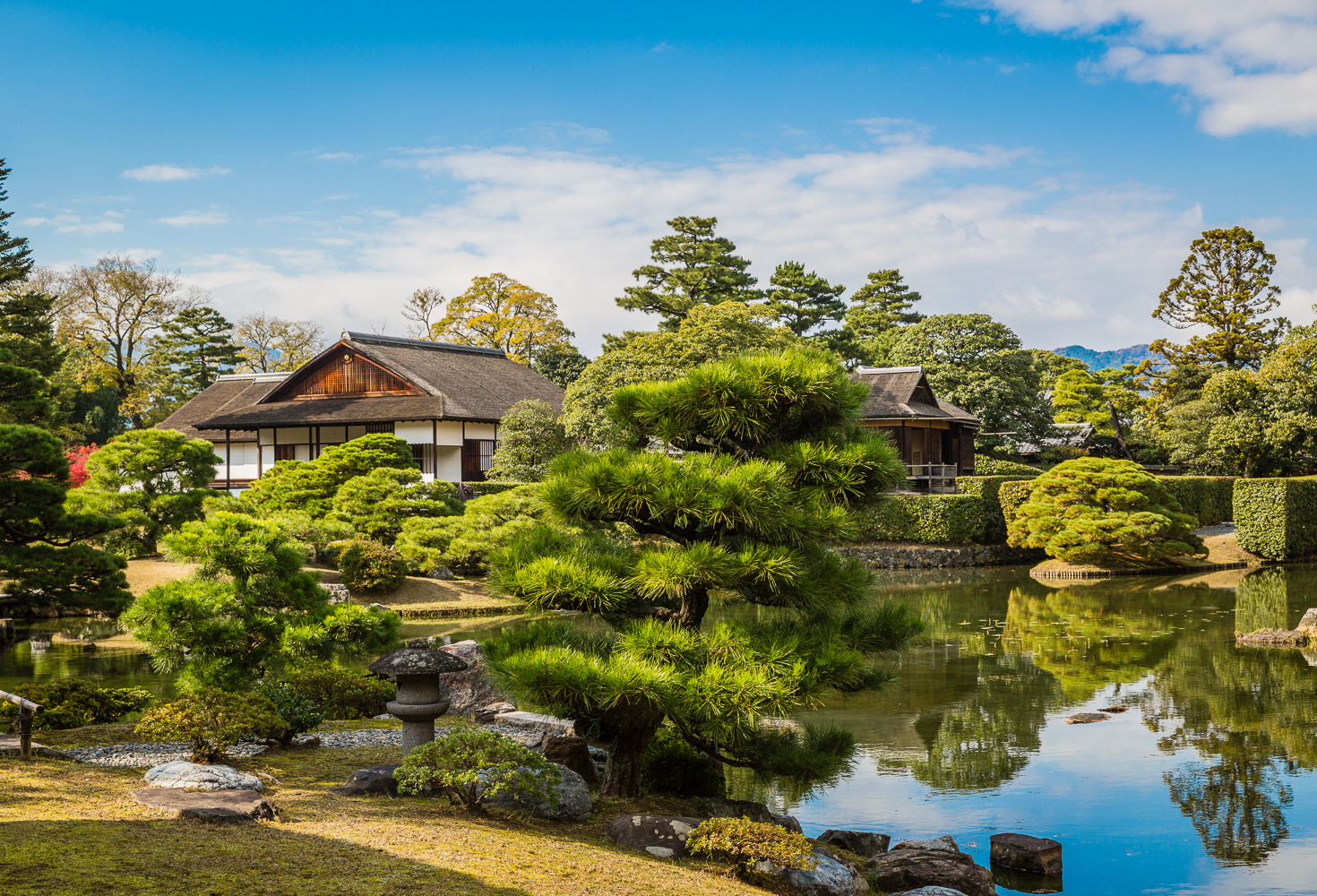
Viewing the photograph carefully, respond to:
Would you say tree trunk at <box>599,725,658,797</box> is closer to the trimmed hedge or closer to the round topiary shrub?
the round topiary shrub

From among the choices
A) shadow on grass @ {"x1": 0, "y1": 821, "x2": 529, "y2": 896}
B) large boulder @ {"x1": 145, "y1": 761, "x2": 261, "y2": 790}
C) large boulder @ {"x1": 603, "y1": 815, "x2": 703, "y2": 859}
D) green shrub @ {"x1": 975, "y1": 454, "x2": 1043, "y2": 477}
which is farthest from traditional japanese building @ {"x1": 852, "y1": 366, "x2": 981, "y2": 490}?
shadow on grass @ {"x1": 0, "y1": 821, "x2": 529, "y2": 896}

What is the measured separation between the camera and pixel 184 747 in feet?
27.3

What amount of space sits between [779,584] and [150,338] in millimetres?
47058

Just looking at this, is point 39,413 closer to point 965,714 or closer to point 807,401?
point 807,401

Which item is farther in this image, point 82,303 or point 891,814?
point 82,303

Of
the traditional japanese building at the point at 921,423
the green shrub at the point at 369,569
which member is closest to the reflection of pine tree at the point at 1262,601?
the traditional japanese building at the point at 921,423

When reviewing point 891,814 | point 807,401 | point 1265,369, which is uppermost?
point 1265,369

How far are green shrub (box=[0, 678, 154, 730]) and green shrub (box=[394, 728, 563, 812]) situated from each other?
4.50 meters

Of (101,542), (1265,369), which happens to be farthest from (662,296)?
(101,542)

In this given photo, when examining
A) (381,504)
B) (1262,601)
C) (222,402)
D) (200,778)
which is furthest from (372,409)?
(200,778)

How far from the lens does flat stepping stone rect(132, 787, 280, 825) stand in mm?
5738

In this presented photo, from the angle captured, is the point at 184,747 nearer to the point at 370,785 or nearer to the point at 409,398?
the point at 370,785

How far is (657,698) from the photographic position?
657cm

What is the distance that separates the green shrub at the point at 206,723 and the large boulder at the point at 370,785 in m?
1.06
